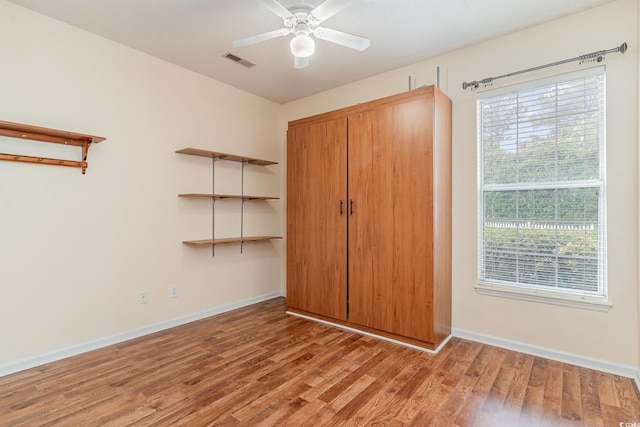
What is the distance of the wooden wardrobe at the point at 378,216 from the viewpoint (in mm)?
2697

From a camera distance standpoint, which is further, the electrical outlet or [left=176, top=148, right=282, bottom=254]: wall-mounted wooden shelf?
[left=176, top=148, right=282, bottom=254]: wall-mounted wooden shelf

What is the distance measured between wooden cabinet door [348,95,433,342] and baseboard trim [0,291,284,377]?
157 centimetres

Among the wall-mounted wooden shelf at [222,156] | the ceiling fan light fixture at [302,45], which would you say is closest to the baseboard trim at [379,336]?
the wall-mounted wooden shelf at [222,156]

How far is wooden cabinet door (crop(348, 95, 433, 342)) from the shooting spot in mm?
Answer: 2695

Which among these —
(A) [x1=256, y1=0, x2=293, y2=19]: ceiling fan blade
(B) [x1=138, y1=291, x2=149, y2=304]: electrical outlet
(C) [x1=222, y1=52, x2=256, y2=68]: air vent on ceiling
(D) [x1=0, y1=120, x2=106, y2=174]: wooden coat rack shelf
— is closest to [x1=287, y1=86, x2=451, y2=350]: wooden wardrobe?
(C) [x1=222, y1=52, x2=256, y2=68]: air vent on ceiling

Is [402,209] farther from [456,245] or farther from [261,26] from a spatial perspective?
[261,26]

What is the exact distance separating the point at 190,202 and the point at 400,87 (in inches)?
101

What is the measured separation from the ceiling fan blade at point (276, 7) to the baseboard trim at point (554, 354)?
117 inches

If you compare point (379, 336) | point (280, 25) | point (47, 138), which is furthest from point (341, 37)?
point (379, 336)

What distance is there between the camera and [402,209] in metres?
2.81

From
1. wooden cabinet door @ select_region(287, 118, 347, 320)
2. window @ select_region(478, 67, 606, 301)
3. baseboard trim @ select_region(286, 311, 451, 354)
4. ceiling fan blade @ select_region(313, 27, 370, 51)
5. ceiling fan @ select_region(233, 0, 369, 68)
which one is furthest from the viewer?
wooden cabinet door @ select_region(287, 118, 347, 320)

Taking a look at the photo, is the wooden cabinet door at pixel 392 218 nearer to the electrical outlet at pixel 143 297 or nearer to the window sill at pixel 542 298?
the window sill at pixel 542 298

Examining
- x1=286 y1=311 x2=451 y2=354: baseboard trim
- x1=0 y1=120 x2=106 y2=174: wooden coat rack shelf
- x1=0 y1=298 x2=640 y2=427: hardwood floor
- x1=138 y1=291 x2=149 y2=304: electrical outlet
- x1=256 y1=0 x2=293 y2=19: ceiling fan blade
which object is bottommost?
x1=0 y1=298 x2=640 y2=427: hardwood floor

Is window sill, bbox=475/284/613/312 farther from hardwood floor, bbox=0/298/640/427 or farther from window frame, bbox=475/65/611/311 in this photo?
hardwood floor, bbox=0/298/640/427
